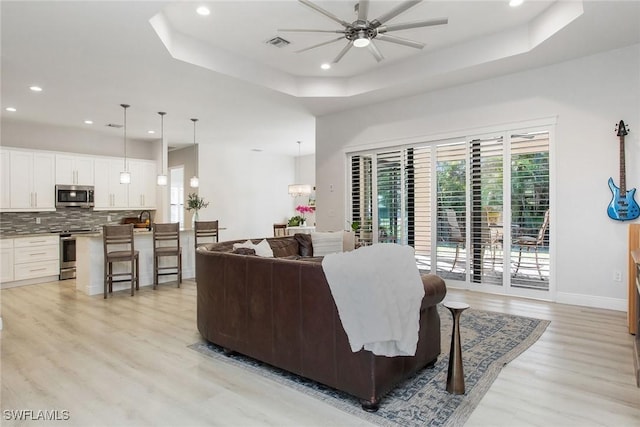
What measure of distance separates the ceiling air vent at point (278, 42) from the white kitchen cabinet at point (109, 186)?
5176 mm

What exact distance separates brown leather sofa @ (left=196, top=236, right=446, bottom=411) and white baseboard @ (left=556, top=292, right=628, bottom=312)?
9.07ft

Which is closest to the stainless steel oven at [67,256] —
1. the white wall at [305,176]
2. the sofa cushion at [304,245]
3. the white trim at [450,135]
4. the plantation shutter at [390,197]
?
the sofa cushion at [304,245]

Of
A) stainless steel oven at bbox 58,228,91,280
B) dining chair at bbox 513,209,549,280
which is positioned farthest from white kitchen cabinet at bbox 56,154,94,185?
dining chair at bbox 513,209,549,280

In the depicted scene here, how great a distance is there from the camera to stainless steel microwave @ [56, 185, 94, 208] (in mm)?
6980

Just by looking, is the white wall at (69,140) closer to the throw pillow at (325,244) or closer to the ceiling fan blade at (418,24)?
the throw pillow at (325,244)

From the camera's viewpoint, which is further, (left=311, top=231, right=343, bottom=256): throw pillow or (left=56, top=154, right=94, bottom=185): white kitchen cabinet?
(left=56, top=154, right=94, bottom=185): white kitchen cabinet

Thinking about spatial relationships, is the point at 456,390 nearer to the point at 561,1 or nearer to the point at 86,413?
the point at 86,413

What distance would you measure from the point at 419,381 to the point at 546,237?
10.4ft

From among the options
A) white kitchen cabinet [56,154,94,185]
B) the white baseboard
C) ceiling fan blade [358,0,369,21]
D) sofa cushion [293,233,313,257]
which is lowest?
the white baseboard

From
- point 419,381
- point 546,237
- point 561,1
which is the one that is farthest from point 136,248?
point 561,1

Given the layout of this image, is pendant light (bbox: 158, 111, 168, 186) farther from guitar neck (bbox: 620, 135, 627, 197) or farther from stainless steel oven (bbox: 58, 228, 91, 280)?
guitar neck (bbox: 620, 135, 627, 197)

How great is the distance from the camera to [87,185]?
7.38 meters

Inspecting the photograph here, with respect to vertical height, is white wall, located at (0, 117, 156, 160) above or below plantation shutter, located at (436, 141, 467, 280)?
above

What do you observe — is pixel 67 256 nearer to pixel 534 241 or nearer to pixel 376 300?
pixel 376 300
